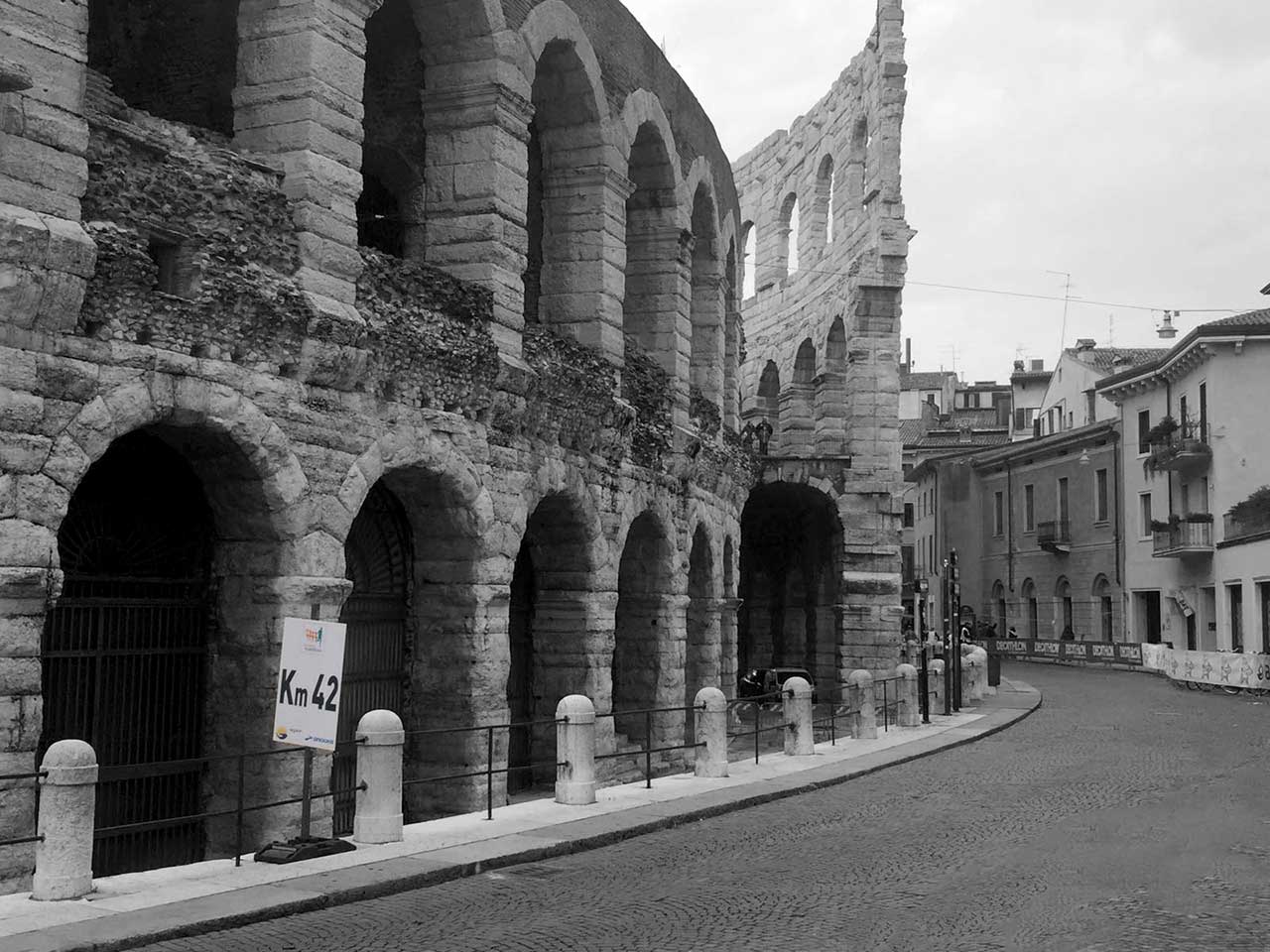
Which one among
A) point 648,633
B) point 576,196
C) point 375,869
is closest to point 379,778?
point 375,869

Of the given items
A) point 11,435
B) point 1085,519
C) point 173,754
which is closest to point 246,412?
point 11,435

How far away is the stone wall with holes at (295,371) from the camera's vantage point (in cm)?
1009

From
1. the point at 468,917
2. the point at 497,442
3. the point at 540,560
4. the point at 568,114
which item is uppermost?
the point at 568,114

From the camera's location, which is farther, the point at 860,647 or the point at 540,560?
the point at 860,647

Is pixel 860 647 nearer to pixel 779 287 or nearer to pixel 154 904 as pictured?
pixel 779 287

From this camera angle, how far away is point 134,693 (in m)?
12.3

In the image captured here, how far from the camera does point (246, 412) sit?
1173 cm

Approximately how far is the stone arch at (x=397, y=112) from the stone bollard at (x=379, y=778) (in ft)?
24.8

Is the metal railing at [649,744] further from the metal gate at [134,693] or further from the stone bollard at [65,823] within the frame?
the stone bollard at [65,823]

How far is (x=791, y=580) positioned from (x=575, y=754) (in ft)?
72.9

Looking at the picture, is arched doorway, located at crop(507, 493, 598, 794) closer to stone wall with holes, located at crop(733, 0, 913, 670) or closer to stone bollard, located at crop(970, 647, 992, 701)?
stone bollard, located at crop(970, 647, 992, 701)

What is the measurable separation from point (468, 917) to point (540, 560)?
29.3ft

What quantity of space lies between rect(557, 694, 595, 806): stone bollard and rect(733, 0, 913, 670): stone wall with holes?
19.5 metres

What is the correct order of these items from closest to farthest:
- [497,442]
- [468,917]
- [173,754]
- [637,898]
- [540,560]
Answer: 1. [468,917]
2. [637,898]
3. [173,754]
4. [497,442]
5. [540,560]
